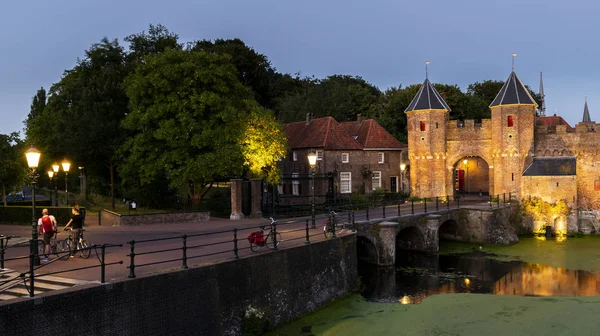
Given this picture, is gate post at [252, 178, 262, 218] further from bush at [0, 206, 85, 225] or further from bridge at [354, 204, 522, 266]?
bush at [0, 206, 85, 225]

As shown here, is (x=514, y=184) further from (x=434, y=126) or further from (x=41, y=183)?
(x=41, y=183)

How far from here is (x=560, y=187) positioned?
115 feet

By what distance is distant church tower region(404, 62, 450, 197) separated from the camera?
39469mm

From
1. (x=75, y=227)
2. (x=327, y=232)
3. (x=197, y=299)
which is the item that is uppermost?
(x=75, y=227)

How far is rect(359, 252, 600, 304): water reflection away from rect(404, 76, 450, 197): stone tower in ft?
44.2

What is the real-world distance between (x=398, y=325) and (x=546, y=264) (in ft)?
43.2

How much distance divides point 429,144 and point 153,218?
23031mm

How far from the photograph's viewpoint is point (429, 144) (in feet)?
130

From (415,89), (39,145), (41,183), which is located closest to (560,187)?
(415,89)

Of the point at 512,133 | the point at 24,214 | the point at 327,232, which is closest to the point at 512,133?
the point at 512,133

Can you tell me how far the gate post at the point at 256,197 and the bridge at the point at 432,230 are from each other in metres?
5.72

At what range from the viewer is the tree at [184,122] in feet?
85.1

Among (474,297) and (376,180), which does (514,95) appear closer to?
(376,180)

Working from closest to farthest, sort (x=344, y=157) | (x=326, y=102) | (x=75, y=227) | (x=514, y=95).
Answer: (x=75, y=227)
(x=514, y=95)
(x=344, y=157)
(x=326, y=102)
